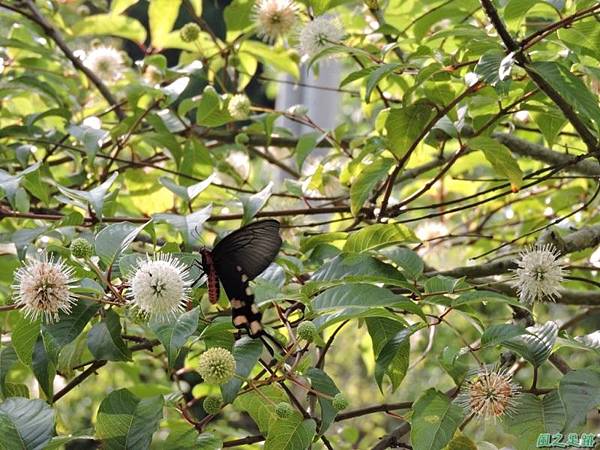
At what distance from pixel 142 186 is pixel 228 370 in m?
0.72

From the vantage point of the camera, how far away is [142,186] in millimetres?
1539

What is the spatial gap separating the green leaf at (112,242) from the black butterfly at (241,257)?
3.1 inches

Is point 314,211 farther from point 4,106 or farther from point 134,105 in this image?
point 4,106

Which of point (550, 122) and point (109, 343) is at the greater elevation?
point (550, 122)

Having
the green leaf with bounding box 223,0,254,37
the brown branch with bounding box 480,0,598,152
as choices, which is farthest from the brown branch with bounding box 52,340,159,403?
the green leaf with bounding box 223,0,254,37

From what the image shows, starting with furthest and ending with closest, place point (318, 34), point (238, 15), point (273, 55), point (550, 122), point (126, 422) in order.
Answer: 1. point (273, 55)
2. point (238, 15)
3. point (318, 34)
4. point (550, 122)
5. point (126, 422)

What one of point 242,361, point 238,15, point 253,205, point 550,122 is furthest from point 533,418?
point 238,15

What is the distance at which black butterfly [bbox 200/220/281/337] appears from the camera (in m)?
0.94

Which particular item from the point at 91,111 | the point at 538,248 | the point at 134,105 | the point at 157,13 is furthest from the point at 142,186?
the point at 538,248

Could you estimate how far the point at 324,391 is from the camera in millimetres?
935

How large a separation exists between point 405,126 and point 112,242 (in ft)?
1.49

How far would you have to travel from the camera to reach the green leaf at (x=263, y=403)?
40.1 inches

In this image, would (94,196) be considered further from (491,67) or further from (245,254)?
(491,67)

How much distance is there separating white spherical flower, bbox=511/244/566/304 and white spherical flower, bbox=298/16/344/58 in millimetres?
507
